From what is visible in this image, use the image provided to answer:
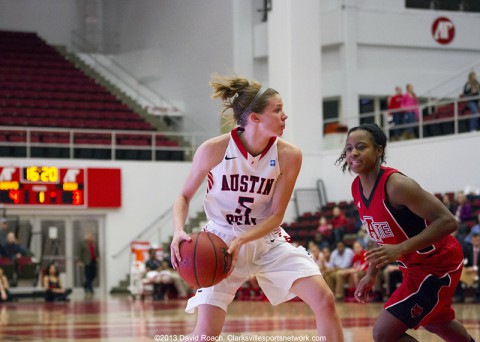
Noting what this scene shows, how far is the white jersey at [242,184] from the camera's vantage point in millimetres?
5156

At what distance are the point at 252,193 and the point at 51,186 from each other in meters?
17.2

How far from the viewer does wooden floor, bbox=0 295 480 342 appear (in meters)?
8.82

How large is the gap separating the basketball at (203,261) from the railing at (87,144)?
60.2 feet

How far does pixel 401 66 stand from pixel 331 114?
7.16ft

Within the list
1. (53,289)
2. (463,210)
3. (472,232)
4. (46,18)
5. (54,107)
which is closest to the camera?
(472,232)

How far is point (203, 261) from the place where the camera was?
A: 475 centimetres

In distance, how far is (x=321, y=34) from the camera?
23.9 meters

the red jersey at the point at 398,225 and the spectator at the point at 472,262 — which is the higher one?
the red jersey at the point at 398,225

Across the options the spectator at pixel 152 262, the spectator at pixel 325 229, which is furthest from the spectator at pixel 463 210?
the spectator at pixel 152 262

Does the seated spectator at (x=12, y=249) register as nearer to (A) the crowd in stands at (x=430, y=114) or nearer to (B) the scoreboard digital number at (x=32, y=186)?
(B) the scoreboard digital number at (x=32, y=186)

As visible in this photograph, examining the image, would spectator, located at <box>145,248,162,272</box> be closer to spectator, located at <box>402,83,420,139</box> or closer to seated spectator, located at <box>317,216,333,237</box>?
seated spectator, located at <box>317,216,333,237</box>

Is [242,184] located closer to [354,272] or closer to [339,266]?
→ [354,272]

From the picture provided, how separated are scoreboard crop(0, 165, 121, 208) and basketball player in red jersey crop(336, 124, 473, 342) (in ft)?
56.6

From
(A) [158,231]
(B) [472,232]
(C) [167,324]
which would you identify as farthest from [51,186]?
(C) [167,324]
